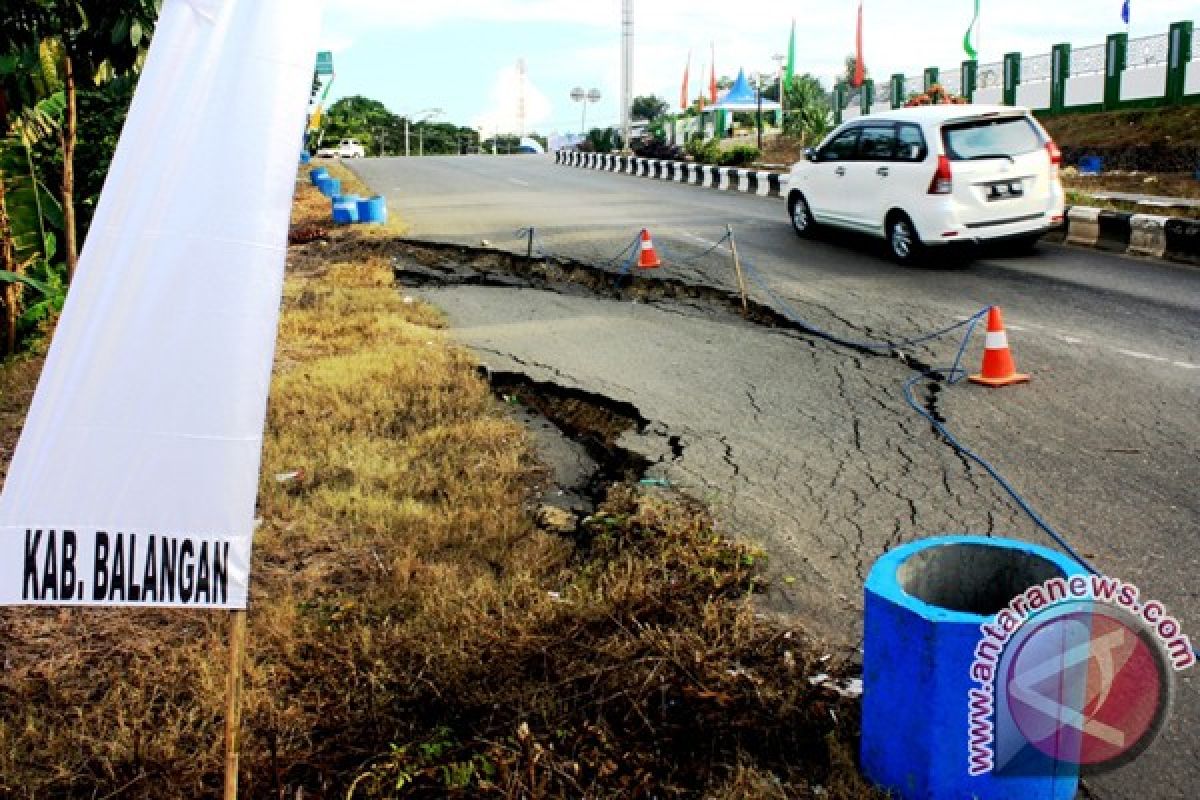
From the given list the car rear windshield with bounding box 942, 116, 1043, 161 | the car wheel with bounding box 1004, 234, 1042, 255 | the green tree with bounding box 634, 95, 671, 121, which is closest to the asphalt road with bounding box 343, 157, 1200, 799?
the car wheel with bounding box 1004, 234, 1042, 255

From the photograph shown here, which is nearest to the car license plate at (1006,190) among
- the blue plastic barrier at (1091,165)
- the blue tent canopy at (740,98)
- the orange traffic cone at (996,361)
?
the orange traffic cone at (996,361)

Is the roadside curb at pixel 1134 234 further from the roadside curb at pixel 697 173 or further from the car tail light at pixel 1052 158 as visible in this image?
the roadside curb at pixel 697 173

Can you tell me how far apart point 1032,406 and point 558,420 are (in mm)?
2791

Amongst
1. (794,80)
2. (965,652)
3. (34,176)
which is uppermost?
(794,80)

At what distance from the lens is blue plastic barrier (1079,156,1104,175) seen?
24.4 meters

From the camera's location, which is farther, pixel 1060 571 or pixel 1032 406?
pixel 1032 406

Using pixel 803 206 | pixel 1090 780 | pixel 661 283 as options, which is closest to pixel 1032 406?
pixel 1090 780

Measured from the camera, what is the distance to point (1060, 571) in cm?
281

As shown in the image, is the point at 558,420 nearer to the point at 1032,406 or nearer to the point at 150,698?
the point at 1032,406

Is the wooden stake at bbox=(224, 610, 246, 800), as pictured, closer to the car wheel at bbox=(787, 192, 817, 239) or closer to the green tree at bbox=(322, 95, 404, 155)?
the car wheel at bbox=(787, 192, 817, 239)

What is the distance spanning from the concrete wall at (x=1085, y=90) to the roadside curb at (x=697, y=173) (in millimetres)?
8758

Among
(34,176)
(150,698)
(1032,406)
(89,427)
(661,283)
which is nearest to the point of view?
(89,427)

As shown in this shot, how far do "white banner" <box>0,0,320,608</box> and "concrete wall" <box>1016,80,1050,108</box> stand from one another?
31.0 metres

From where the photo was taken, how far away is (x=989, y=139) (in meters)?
11.4
